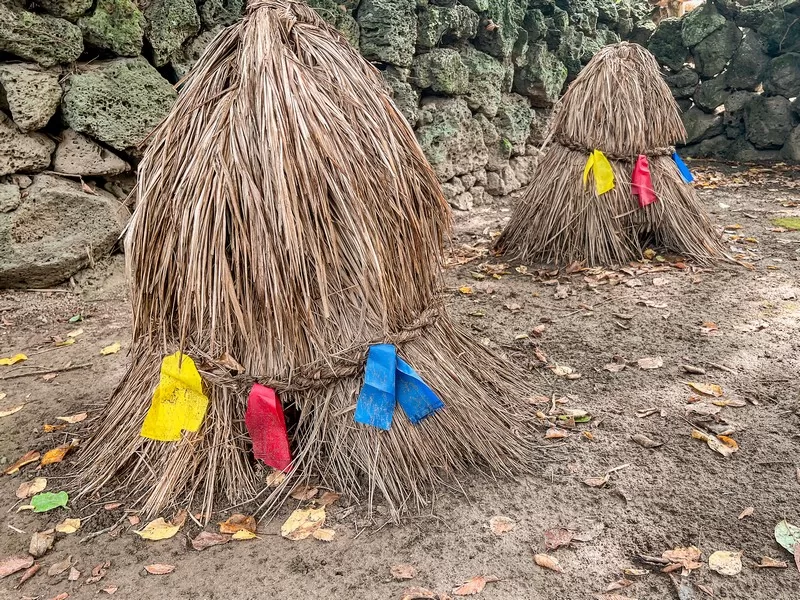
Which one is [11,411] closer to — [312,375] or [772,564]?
[312,375]

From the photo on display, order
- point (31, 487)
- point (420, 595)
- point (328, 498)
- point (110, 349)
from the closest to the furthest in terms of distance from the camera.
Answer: point (420, 595), point (328, 498), point (31, 487), point (110, 349)

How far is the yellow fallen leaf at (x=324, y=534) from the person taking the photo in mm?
1743

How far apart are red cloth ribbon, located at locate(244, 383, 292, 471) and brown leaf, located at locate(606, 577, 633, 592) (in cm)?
95

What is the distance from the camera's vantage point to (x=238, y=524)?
1.80m

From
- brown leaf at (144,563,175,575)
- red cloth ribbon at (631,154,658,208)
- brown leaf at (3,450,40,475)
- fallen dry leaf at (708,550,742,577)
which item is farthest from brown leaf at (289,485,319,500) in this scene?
red cloth ribbon at (631,154,658,208)

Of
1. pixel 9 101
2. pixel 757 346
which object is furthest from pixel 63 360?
pixel 757 346

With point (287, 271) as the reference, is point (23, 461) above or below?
below

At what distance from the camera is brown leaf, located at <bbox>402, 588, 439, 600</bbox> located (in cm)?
155

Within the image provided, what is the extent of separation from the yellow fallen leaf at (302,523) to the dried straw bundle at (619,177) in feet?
9.28

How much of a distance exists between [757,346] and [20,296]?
3881 millimetres

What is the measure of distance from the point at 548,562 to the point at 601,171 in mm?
2888

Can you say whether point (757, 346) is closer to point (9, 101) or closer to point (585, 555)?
point (585, 555)

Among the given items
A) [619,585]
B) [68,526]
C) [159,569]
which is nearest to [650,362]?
[619,585]

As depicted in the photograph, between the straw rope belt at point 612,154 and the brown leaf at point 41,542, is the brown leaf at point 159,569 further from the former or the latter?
the straw rope belt at point 612,154
